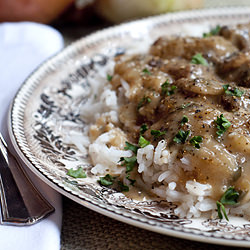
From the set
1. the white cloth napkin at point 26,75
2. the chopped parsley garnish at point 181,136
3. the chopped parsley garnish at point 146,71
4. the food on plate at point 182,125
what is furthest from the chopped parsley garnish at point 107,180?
the chopped parsley garnish at point 146,71

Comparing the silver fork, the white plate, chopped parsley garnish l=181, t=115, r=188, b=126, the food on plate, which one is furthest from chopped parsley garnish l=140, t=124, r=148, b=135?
the silver fork

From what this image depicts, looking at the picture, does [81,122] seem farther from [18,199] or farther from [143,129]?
[18,199]

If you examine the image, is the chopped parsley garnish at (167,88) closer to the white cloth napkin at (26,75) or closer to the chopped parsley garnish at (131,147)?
the chopped parsley garnish at (131,147)

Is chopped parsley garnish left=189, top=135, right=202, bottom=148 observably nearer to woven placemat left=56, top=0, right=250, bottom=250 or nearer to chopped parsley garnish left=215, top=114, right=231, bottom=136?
chopped parsley garnish left=215, top=114, right=231, bottom=136

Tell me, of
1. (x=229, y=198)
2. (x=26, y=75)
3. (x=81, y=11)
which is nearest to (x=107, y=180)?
(x=229, y=198)

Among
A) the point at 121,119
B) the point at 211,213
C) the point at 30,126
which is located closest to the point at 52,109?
the point at 30,126

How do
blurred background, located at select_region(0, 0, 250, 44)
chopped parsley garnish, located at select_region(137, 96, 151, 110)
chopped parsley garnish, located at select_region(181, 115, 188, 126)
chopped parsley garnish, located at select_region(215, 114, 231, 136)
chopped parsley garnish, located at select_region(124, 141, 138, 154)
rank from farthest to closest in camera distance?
blurred background, located at select_region(0, 0, 250, 44), chopped parsley garnish, located at select_region(137, 96, 151, 110), chopped parsley garnish, located at select_region(124, 141, 138, 154), chopped parsley garnish, located at select_region(181, 115, 188, 126), chopped parsley garnish, located at select_region(215, 114, 231, 136)
